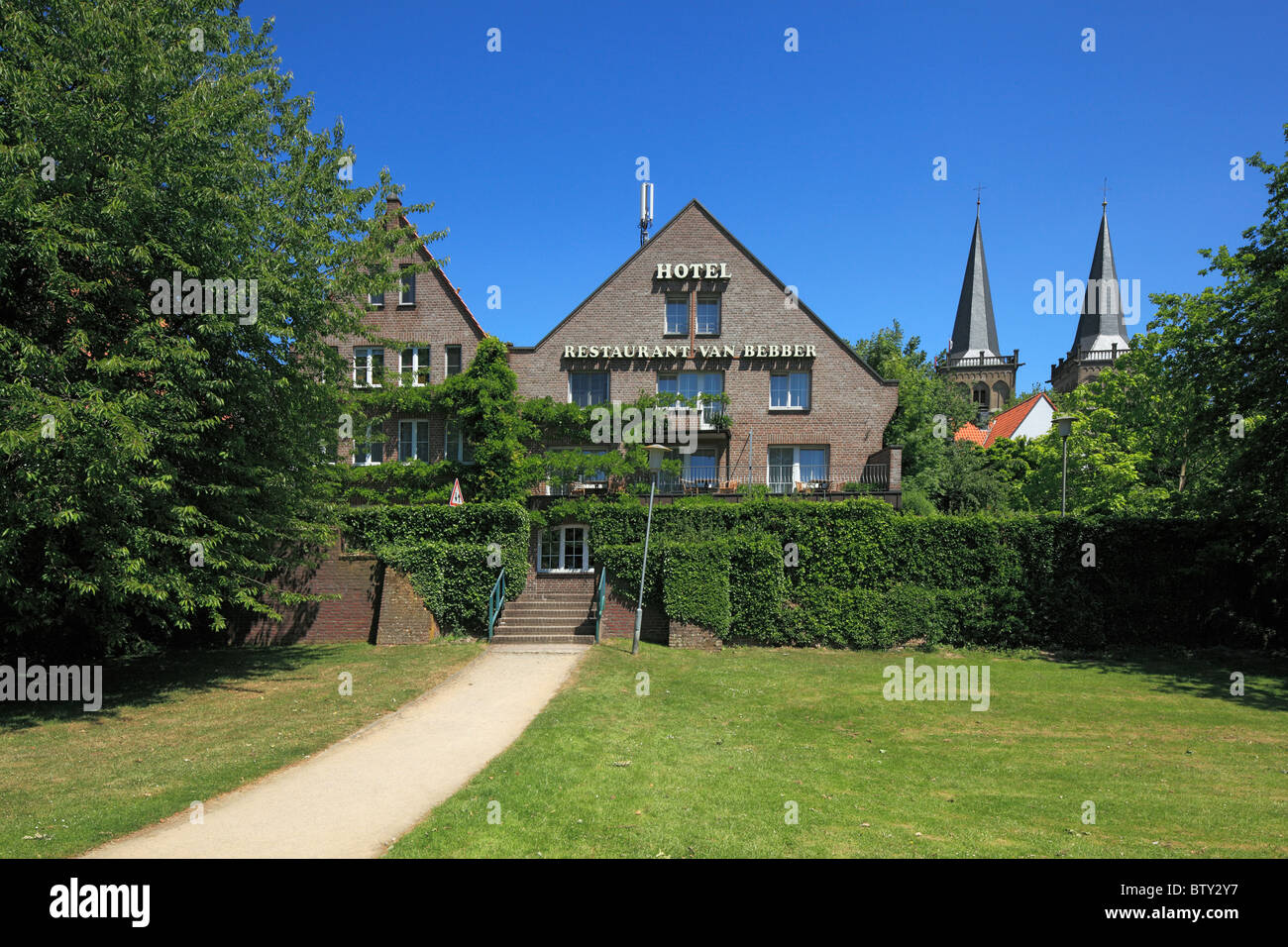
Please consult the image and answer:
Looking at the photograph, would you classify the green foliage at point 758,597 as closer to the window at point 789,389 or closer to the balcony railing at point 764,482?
the balcony railing at point 764,482

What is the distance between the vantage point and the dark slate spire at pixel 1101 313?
2266 inches

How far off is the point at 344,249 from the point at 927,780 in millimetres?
14193

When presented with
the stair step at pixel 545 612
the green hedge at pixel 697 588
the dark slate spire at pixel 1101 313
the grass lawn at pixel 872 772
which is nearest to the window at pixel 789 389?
the green hedge at pixel 697 588

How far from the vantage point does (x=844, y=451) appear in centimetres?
2816

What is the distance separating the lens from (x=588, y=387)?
28859mm

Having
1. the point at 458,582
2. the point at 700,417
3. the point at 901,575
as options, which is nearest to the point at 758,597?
the point at 901,575

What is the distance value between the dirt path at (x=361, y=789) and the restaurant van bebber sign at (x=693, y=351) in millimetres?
17367

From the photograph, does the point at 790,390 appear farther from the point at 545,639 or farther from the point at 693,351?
the point at 545,639

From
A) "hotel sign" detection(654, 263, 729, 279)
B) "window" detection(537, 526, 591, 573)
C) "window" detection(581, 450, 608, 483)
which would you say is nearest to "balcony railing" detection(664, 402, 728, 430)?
"window" detection(581, 450, 608, 483)

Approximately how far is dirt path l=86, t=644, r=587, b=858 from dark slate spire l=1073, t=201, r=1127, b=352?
207 ft

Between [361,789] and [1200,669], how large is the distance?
20508mm

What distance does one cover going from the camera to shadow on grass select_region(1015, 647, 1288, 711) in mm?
15359

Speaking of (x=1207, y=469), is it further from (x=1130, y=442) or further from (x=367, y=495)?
(x=367, y=495)

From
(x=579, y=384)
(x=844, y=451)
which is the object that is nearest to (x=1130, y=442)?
(x=844, y=451)
